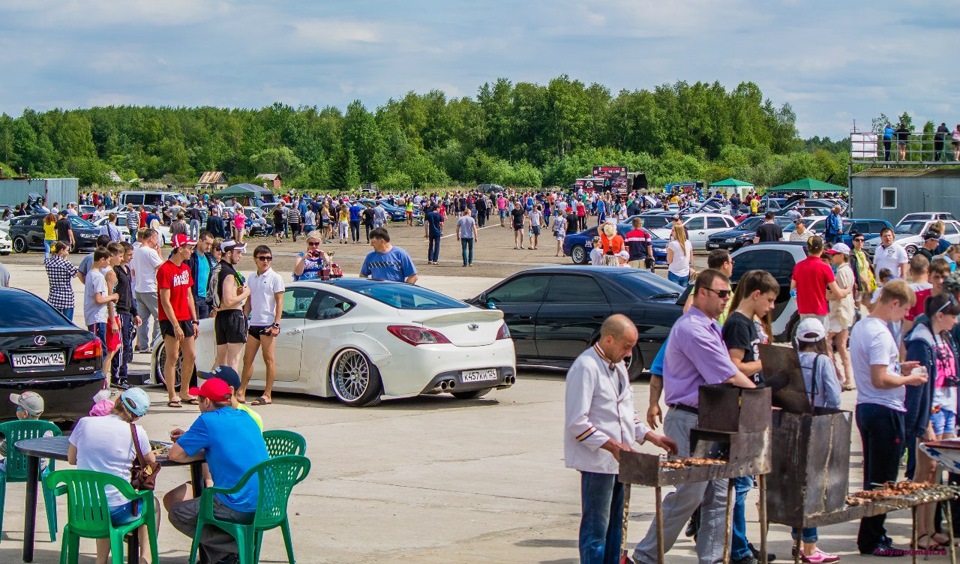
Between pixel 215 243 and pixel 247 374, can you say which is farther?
pixel 215 243

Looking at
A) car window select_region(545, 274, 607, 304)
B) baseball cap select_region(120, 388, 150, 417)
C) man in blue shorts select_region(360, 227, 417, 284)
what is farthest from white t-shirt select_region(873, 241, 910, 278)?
baseball cap select_region(120, 388, 150, 417)

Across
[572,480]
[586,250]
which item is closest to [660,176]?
[586,250]

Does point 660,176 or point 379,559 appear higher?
point 660,176

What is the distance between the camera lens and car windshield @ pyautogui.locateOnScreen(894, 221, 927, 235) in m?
40.4

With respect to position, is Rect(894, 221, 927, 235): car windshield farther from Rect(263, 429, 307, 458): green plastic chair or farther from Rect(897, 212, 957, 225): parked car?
Rect(263, 429, 307, 458): green plastic chair

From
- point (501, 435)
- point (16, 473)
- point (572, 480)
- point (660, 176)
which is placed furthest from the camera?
point (660, 176)

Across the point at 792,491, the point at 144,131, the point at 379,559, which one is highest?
the point at 144,131

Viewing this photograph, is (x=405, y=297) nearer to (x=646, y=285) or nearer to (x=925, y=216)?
(x=646, y=285)

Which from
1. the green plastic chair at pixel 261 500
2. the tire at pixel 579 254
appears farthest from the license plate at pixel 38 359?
the tire at pixel 579 254

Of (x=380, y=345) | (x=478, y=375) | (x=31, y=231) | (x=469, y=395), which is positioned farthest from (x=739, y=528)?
(x=31, y=231)

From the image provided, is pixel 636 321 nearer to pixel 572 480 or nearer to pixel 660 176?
pixel 572 480

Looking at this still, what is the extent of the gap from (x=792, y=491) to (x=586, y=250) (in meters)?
32.9

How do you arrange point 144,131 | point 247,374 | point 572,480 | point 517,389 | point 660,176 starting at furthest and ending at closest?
point 144,131 < point 660,176 < point 517,389 < point 247,374 < point 572,480

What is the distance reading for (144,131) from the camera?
196500 millimetres
